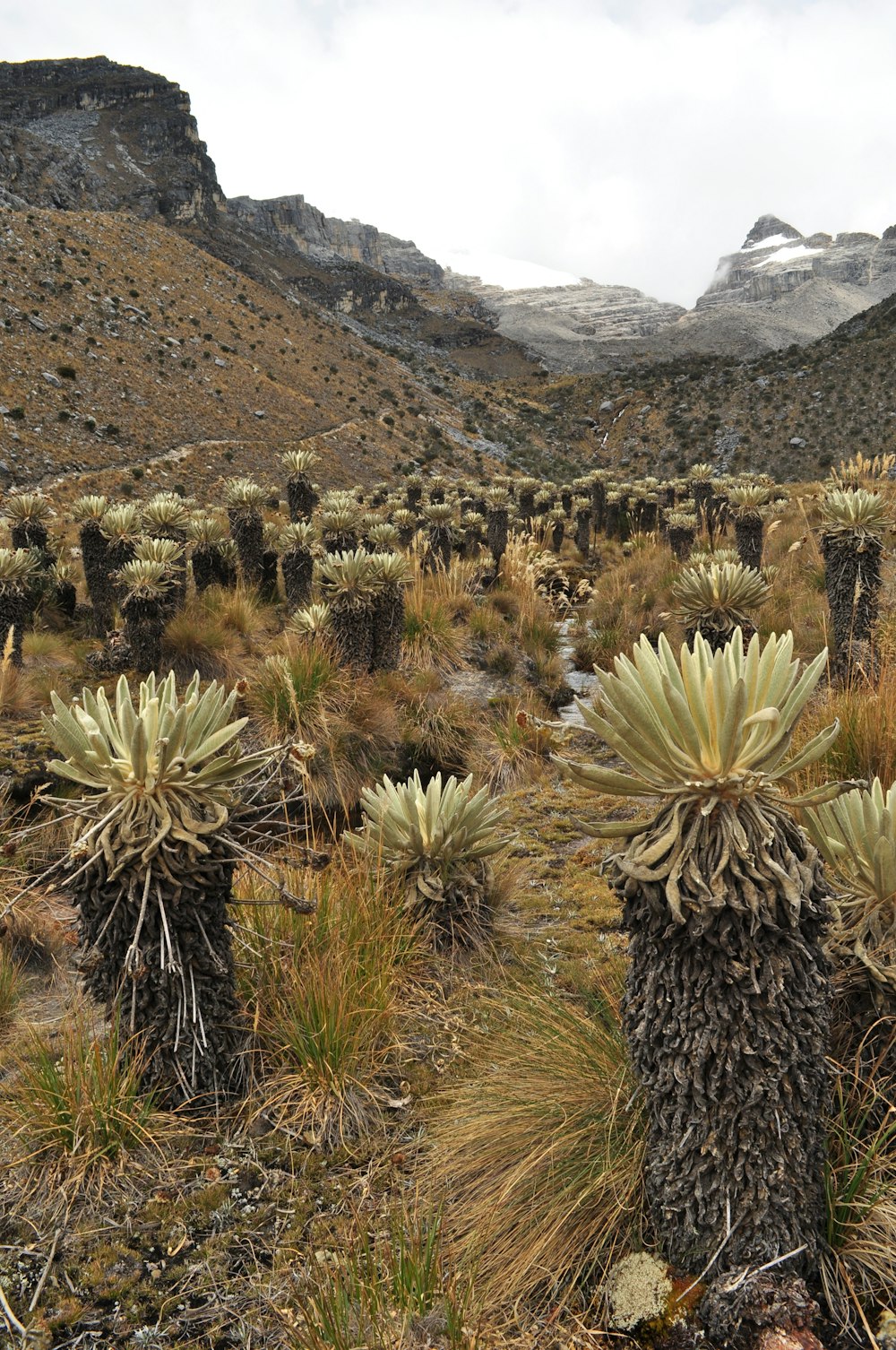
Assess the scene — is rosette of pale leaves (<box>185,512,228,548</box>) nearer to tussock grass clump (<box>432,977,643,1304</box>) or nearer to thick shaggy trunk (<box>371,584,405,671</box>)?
thick shaggy trunk (<box>371,584,405,671</box>)

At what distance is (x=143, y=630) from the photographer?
6.80 metres

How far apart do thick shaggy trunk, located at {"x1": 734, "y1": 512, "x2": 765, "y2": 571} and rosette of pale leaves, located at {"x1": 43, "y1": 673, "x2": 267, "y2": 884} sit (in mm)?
8678

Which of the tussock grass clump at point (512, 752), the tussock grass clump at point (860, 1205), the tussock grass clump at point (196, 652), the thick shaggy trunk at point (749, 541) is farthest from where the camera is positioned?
the thick shaggy trunk at point (749, 541)

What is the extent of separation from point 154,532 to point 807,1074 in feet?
28.2

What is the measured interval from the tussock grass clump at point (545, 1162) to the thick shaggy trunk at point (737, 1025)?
0.23 m

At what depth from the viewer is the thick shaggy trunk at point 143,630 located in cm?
666

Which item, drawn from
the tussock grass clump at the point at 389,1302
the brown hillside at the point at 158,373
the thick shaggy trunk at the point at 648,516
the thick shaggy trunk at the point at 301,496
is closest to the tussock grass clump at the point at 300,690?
the tussock grass clump at the point at 389,1302

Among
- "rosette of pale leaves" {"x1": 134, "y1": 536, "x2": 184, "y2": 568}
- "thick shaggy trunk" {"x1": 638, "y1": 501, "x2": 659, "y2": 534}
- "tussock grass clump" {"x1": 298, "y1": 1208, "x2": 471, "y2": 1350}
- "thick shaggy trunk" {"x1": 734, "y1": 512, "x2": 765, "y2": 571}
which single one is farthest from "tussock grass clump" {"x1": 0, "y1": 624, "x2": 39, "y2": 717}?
"thick shaggy trunk" {"x1": 638, "y1": 501, "x2": 659, "y2": 534}

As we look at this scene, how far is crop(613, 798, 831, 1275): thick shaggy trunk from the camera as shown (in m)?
A: 1.76

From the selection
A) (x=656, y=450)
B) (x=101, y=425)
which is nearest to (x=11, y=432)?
(x=101, y=425)

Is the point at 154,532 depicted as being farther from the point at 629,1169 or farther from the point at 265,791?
the point at 629,1169

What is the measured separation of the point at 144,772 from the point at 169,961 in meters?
0.61

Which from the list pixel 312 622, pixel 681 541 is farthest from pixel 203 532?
pixel 681 541

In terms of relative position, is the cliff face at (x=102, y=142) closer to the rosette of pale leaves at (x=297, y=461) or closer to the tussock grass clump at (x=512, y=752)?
the rosette of pale leaves at (x=297, y=461)
